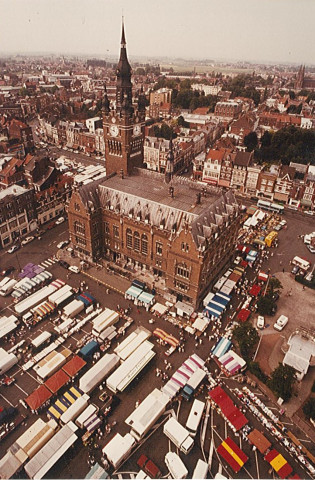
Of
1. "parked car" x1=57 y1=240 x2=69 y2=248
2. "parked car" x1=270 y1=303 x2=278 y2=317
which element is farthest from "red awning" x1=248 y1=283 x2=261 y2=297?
"parked car" x1=57 y1=240 x2=69 y2=248

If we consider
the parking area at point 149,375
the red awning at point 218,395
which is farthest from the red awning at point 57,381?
the red awning at point 218,395

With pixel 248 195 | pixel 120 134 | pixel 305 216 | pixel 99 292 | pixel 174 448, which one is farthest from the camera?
pixel 248 195

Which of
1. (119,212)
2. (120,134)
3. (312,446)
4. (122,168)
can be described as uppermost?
(120,134)

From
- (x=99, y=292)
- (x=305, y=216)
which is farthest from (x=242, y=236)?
(x=99, y=292)

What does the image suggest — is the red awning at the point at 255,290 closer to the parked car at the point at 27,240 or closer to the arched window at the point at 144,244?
the arched window at the point at 144,244

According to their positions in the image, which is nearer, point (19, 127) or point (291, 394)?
point (291, 394)

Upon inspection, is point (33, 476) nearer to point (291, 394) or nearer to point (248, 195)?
point (291, 394)

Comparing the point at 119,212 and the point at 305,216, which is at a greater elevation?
the point at 119,212
